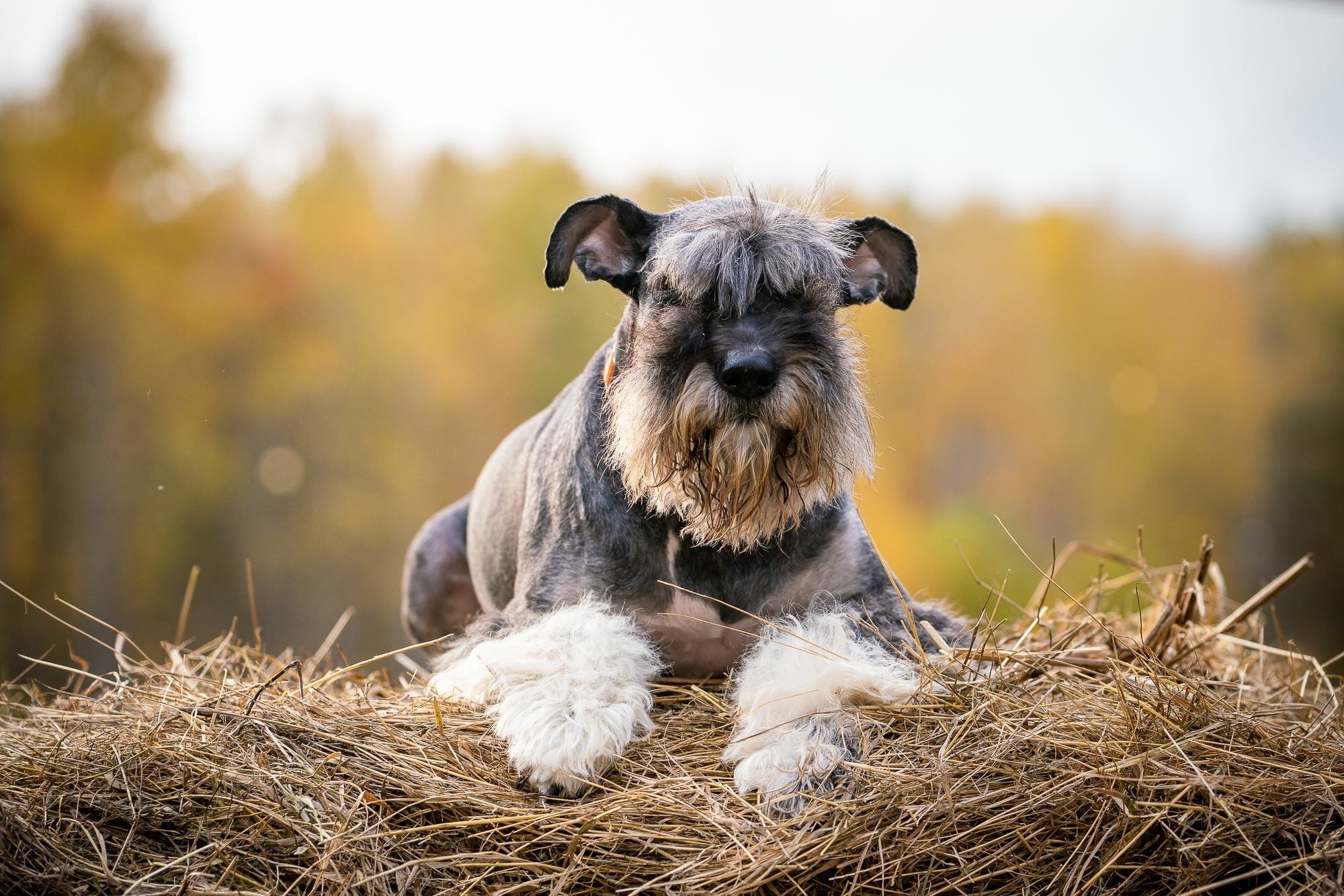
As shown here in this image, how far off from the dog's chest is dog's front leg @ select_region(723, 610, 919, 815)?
22 cm

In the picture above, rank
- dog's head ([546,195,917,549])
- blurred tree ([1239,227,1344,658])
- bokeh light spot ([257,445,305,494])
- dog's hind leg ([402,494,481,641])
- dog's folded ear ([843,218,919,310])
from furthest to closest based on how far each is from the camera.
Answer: blurred tree ([1239,227,1344,658]) → bokeh light spot ([257,445,305,494]) → dog's hind leg ([402,494,481,641]) → dog's folded ear ([843,218,919,310]) → dog's head ([546,195,917,549])

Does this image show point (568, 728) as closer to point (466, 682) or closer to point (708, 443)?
point (466, 682)

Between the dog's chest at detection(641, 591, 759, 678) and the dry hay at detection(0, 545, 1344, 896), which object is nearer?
the dry hay at detection(0, 545, 1344, 896)

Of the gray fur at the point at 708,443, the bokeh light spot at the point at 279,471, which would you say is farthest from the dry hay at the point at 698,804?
the bokeh light spot at the point at 279,471

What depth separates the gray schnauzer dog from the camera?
9.48 feet

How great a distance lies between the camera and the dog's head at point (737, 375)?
2.99 metres

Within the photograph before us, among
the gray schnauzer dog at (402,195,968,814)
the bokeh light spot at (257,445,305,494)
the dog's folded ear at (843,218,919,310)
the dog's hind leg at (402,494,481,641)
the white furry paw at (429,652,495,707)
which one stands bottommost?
the bokeh light spot at (257,445,305,494)

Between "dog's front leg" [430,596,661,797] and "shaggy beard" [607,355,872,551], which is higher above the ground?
"shaggy beard" [607,355,872,551]

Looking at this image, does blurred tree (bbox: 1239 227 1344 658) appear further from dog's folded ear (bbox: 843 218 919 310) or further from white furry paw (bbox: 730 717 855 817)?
white furry paw (bbox: 730 717 855 817)

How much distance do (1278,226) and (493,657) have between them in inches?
1262

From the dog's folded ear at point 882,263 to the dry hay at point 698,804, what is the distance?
1442 millimetres

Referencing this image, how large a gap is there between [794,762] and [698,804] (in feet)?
0.98

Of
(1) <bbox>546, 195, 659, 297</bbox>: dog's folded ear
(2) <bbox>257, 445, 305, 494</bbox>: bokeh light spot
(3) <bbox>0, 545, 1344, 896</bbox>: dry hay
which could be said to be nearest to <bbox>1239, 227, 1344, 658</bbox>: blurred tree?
(2) <bbox>257, 445, 305, 494</bbox>: bokeh light spot

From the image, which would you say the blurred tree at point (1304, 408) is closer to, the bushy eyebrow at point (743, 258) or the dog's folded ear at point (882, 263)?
the dog's folded ear at point (882, 263)
